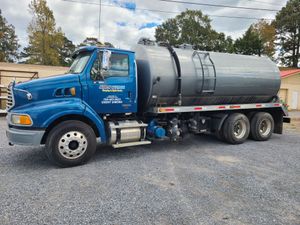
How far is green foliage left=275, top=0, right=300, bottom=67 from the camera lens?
4025 centimetres

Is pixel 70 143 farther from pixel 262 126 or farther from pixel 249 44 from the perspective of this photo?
pixel 249 44

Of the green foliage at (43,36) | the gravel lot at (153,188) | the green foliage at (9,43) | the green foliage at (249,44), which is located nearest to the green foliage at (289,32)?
the green foliage at (249,44)

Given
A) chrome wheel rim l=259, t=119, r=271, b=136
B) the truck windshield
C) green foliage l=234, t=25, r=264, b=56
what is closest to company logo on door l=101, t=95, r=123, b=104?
the truck windshield

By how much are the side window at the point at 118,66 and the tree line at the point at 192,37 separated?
22.2 metres

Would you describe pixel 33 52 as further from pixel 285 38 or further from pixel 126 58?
pixel 285 38

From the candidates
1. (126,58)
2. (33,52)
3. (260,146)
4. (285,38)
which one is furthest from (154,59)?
(285,38)

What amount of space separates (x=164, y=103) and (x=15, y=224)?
14.2ft

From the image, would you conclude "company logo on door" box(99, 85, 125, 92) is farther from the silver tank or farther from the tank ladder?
the tank ladder

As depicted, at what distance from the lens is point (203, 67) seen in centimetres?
650

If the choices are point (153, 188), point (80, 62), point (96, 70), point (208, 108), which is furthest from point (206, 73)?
point (153, 188)

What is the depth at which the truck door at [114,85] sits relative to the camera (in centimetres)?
524

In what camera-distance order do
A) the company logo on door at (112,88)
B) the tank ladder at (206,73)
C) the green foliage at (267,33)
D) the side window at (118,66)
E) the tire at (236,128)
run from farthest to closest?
the green foliage at (267,33)
the tire at (236,128)
the tank ladder at (206,73)
the side window at (118,66)
the company logo on door at (112,88)

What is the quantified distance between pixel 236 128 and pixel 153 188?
15.1 ft

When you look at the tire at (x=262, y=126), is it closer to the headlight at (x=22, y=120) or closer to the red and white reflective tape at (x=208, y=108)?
the red and white reflective tape at (x=208, y=108)
